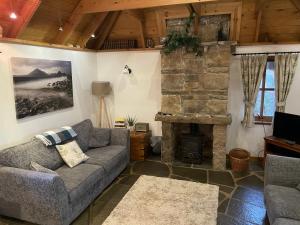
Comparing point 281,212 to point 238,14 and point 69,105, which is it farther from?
point 69,105

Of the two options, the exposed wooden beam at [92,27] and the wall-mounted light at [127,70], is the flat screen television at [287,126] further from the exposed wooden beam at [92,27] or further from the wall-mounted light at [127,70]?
the exposed wooden beam at [92,27]

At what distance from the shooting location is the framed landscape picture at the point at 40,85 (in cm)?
335

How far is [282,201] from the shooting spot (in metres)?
2.36

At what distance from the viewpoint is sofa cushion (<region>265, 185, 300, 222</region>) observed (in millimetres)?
2199

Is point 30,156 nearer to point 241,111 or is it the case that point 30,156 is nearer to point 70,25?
point 70,25

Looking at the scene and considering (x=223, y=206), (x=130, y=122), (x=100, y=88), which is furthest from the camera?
(x=130, y=122)

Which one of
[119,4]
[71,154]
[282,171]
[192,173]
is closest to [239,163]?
[192,173]

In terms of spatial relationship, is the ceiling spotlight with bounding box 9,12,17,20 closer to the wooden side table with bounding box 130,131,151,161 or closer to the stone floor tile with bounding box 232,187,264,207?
the wooden side table with bounding box 130,131,151,161

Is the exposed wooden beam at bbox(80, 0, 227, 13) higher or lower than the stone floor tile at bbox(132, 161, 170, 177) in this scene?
higher

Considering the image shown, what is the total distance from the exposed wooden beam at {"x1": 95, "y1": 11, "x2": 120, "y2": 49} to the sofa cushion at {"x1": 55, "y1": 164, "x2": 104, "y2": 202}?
2.92 metres

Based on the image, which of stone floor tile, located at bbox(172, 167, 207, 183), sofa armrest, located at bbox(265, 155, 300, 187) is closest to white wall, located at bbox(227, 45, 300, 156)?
stone floor tile, located at bbox(172, 167, 207, 183)

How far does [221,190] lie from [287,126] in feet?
5.25

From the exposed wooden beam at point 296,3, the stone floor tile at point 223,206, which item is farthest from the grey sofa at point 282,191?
the exposed wooden beam at point 296,3

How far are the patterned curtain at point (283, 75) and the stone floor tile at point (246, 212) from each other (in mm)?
2043
